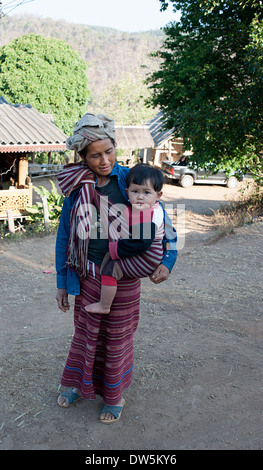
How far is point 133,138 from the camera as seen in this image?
23.7 m

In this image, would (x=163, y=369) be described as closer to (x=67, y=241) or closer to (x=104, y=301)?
(x=104, y=301)

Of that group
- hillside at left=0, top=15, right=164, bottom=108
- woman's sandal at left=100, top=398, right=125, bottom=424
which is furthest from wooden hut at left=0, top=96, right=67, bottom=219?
hillside at left=0, top=15, right=164, bottom=108

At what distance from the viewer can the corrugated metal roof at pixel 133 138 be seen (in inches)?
923

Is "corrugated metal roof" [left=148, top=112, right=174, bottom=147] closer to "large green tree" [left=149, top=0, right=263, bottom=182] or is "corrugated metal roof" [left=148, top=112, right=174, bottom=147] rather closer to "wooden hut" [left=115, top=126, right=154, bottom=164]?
"wooden hut" [left=115, top=126, right=154, bottom=164]

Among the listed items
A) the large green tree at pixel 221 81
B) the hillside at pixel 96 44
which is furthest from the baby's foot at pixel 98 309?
the hillside at pixel 96 44

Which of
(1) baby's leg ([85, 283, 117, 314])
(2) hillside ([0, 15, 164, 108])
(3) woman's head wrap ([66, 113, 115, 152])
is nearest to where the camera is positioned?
(3) woman's head wrap ([66, 113, 115, 152])

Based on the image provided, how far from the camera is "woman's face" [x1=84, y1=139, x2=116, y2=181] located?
2221 millimetres

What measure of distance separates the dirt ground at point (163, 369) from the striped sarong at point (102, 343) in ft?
0.84

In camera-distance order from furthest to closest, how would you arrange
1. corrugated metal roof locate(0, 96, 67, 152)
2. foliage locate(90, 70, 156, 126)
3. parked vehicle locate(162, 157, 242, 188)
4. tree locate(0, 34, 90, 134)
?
foliage locate(90, 70, 156, 126)
tree locate(0, 34, 90, 134)
parked vehicle locate(162, 157, 242, 188)
corrugated metal roof locate(0, 96, 67, 152)

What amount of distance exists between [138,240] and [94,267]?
1.22ft

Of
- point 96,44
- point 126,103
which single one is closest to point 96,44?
point 96,44

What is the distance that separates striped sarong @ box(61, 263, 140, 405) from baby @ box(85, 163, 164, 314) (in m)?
0.11

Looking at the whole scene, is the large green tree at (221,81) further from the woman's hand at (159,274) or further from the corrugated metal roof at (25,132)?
the woman's hand at (159,274)
